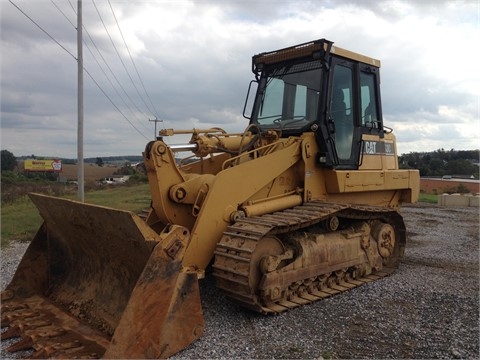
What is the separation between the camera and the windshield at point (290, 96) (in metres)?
6.75

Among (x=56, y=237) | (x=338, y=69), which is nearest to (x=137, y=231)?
(x=56, y=237)

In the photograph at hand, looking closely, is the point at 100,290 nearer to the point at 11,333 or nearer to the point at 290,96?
the point at 11,333

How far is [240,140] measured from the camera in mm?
6516

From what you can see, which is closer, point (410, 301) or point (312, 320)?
Answer: point (312, 320)

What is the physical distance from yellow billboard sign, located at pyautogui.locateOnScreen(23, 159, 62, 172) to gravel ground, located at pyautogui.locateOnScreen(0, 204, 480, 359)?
37660mm

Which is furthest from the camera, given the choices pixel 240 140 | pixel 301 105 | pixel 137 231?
pixel 301 105

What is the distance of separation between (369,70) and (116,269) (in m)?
5.18

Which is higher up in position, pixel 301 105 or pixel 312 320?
pixel 301 105

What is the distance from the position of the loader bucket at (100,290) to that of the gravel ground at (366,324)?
1.12 ft

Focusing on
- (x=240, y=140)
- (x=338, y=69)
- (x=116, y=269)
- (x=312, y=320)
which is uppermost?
(x=338, y=69)

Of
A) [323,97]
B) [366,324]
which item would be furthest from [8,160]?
[366,324]

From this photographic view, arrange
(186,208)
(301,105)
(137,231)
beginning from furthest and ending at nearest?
(301,105) < (186,208) < (137,231)

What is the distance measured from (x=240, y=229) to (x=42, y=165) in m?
43.0

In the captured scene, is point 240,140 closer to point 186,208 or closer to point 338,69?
point 186,208
